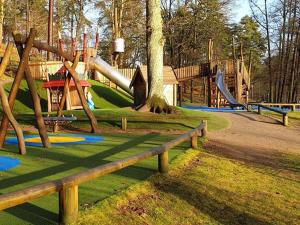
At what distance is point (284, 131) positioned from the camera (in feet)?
62.8

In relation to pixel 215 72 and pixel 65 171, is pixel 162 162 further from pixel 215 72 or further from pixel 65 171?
pixel 215 72

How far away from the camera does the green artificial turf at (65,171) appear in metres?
5.54

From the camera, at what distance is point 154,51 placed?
20.3m

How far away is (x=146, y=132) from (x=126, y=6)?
37372 mm

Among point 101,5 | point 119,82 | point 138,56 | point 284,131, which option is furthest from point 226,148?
point 138,56

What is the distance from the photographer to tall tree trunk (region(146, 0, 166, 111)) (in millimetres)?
20156

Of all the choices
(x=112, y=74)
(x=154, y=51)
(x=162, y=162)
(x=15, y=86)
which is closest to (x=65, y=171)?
(x=162, y=162)

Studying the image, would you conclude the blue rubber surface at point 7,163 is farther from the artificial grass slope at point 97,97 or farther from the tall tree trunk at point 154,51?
the artificial grass slope at point 97,97

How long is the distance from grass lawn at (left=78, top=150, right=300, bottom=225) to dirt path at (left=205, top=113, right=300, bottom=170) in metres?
2.21

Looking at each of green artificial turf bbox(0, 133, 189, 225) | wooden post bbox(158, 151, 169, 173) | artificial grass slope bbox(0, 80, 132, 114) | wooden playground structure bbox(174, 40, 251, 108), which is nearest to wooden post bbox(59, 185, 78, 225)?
green artificial turf bbox(0, 133, 189, 225)

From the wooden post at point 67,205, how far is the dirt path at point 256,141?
23.4ft

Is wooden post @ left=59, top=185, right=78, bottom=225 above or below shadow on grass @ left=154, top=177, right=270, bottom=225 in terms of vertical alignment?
above

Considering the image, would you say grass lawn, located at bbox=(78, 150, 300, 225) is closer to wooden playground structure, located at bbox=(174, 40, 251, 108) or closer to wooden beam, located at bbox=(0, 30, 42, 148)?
wooden beam, located at bbox=(0, 30, 42, 148)

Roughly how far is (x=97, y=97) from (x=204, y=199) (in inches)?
952
